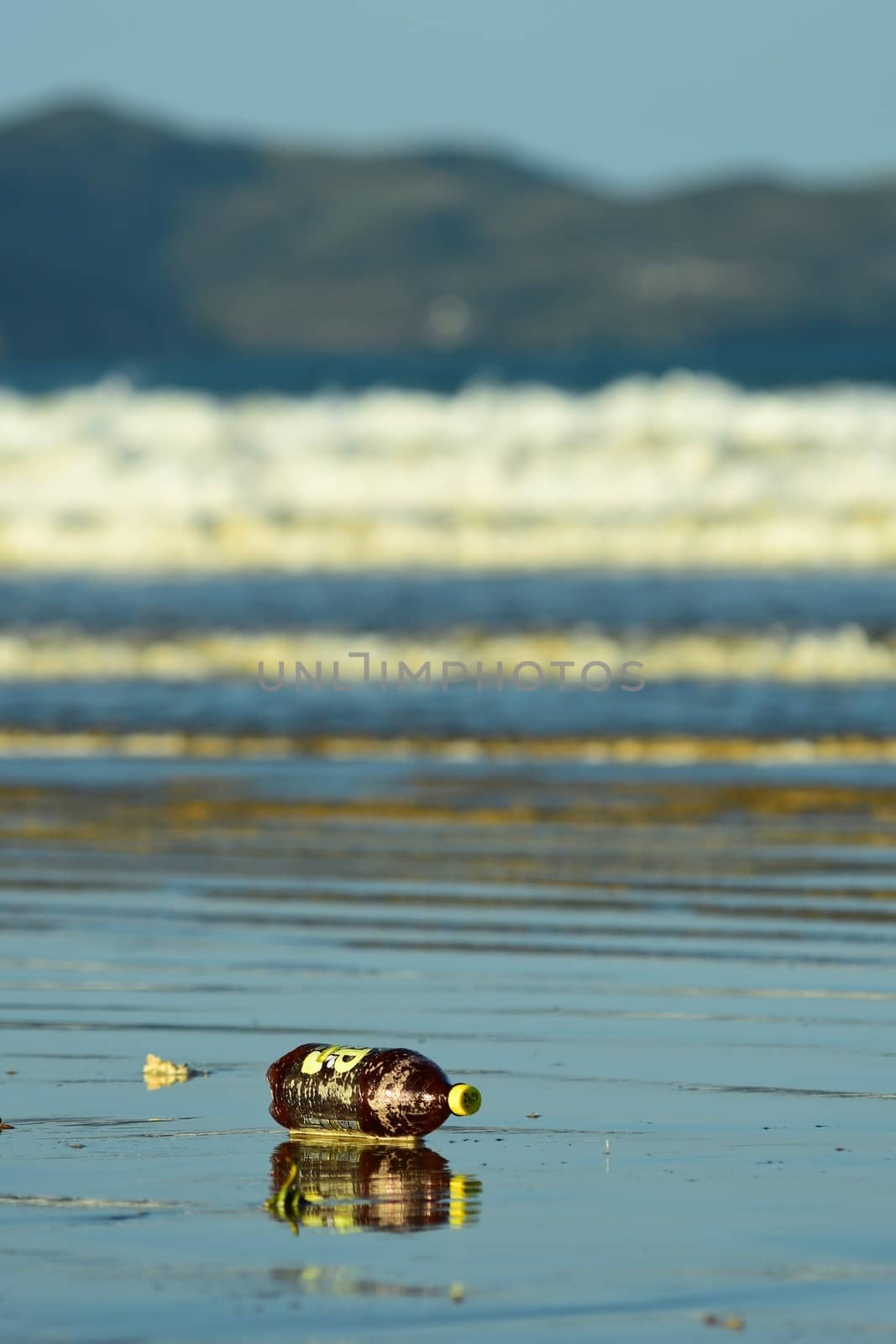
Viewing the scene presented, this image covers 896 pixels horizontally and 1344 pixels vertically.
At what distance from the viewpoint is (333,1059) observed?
5.33 meters

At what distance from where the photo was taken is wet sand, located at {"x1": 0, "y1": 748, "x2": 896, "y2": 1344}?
4.20m

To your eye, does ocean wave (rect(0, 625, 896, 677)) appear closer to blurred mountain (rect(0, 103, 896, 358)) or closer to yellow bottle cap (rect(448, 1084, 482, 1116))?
yellow bottle cap (rect(448, 1084, 482, 1116))

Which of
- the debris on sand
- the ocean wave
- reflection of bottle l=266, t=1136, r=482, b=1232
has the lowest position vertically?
the debris on sand

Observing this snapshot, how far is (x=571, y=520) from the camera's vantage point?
31828 millimetres

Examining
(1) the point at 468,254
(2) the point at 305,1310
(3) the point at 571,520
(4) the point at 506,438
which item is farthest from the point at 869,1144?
(1) the point at 468,254

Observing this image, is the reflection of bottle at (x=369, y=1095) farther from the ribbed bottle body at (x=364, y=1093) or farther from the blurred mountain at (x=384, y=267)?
the blurred mountain at (x=384, y=267)

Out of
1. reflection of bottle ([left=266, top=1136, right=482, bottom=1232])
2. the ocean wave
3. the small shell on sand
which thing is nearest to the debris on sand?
reflection of bottle ([left=266, top=1136, right=482, bottom=1232])

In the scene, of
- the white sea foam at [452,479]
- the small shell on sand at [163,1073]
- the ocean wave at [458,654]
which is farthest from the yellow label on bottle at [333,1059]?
the white sea foam at [452,479]

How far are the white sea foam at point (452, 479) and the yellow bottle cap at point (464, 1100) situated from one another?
22.2 m

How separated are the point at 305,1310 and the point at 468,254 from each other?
312 ft

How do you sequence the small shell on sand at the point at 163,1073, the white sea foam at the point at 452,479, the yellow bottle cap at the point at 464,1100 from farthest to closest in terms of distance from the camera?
1. the white sea foam at the point at 452,479
2. the small shell on sand at the point at 163,1073
3. the yellow bottle cap at the point at 464,1100

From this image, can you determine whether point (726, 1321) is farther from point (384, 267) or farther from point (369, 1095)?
point (384, 267)

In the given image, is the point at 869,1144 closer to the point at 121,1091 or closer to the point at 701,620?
the point at 121,1091

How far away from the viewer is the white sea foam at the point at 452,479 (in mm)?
29641
